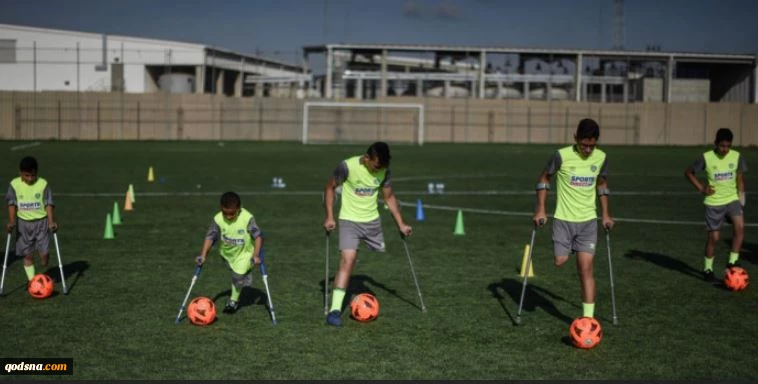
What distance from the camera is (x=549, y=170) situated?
10.9 m

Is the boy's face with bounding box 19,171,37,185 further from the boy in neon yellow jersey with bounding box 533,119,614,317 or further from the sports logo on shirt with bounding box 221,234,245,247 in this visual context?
the boy in neon yellow jersey with bounding box 533,119,614,317

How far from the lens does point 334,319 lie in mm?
11297

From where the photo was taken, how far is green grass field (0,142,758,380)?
9.48 m

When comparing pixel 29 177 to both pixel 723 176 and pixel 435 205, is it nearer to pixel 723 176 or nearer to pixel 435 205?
pixel 723 176

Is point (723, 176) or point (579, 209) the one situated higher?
point (723, 176)

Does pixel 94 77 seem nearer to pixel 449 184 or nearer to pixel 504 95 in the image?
pixel 504 95

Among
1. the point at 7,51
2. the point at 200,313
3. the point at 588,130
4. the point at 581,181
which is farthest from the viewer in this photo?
the point at 7,51

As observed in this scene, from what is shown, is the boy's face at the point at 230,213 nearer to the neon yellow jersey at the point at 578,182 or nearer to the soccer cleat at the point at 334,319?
the soccer cleat at the point at 334,319

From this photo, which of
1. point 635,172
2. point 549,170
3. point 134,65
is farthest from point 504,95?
point 549,170

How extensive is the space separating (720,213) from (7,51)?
241ft

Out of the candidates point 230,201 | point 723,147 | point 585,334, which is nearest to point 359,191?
point 230,201

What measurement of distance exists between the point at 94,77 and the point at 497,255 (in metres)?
67.3

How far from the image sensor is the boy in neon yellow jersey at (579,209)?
10789mm

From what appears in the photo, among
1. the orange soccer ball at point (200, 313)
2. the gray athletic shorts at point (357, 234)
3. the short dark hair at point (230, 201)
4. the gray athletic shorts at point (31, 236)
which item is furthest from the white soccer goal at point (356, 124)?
the orange soccer ball at point (200, 313)
